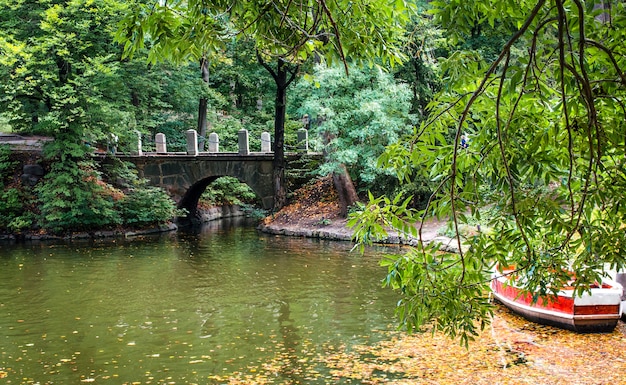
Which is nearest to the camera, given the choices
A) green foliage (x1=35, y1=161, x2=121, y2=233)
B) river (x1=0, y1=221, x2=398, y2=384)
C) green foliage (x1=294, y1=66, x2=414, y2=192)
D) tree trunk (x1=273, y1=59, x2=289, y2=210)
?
river (x1=0, y1=221, x2=398, y2=384)

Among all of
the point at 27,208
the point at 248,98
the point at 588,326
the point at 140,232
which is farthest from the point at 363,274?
the point at 248,98

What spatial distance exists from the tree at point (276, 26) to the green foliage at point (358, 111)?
13759 mm

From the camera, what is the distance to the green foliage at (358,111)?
18281 millimetres

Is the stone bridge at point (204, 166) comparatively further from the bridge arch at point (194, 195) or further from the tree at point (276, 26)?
the tree at point (276, 26)

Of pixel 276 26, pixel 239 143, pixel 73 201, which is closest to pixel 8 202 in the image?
pixel 73 201

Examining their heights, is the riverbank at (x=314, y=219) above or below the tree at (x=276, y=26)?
below

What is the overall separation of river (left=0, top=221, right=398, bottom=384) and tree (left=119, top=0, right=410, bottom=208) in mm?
4454

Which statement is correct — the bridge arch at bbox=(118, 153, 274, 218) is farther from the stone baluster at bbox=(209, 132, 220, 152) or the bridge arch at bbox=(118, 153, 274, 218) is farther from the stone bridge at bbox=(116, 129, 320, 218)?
the stone baluster at bbox=(209, 132, 220, 152)

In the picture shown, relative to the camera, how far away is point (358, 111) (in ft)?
59.9

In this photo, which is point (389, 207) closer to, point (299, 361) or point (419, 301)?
point (419, 301)

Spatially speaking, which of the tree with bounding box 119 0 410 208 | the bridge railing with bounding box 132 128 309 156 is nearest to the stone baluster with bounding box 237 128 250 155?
the bridge railing with bounding box 132 128 309 156

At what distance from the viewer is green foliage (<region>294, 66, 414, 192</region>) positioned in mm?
18281

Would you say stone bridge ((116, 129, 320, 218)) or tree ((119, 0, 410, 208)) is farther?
stone bridge ((116, 129, 320, 218))

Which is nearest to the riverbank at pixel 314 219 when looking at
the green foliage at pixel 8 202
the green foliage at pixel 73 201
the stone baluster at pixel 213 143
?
the stone baluster at pixel 213 143
